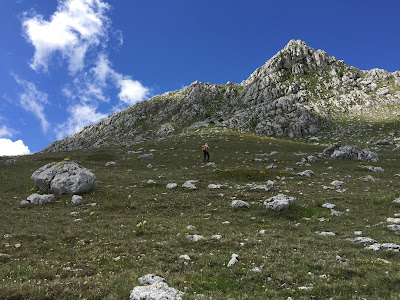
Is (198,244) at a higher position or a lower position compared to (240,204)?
lower

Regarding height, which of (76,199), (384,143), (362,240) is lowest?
(362,240)

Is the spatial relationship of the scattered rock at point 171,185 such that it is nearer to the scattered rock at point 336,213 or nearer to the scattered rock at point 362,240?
the scattered rock at point 336,213

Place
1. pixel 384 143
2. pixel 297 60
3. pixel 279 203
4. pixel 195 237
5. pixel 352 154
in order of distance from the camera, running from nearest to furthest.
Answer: pixel 195 237
pixel 279 203
pixel 352 154
pixel 384 143
pixel 297 60

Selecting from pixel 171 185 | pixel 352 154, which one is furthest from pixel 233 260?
pixel 352 154

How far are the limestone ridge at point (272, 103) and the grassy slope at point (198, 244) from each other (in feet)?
295

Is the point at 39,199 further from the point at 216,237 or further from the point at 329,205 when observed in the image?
the point at 329,205

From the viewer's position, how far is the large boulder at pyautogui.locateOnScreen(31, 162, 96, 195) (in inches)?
1040

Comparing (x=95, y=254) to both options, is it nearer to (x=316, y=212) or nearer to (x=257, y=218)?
(x=257, y=218)

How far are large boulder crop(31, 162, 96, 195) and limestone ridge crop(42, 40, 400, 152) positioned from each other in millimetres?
93552

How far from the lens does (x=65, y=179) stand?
27.0 metres

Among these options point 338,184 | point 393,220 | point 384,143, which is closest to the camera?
point 393,220

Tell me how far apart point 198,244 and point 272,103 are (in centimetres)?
12705

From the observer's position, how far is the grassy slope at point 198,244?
8.89m

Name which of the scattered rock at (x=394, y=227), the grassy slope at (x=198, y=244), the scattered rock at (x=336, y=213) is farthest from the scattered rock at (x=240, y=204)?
the scattered rock at (x=394, y=227)
